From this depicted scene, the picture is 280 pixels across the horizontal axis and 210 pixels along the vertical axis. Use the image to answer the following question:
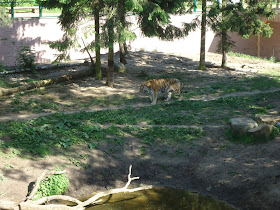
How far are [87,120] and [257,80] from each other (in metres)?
10.9

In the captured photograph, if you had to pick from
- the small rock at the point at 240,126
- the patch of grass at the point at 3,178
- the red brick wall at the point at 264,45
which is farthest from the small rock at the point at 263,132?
the red brick wall at the point at 264,45

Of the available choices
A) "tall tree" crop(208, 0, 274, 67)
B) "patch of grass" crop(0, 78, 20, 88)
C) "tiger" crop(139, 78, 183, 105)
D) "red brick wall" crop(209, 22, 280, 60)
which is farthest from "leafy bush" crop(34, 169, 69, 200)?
"red brick wall" crop(209, 22, 280, 60)

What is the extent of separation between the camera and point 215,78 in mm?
21609

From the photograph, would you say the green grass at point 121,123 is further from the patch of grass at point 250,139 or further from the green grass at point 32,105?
the green grass at point 32,105

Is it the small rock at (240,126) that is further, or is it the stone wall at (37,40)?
the stone wall at (37,40)

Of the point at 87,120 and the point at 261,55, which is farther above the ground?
the point at 261,55

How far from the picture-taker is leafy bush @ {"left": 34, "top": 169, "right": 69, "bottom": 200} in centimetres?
941

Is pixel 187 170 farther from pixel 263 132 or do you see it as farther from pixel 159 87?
pixel 159 87

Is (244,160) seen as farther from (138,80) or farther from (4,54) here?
(4,54)

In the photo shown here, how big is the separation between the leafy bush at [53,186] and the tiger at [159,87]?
288 inches

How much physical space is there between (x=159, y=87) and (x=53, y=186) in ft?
26.9

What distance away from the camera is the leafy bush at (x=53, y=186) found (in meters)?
9.41

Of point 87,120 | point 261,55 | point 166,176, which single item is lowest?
point 166,176

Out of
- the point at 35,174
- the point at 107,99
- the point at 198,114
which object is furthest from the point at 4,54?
the point at 35,174
